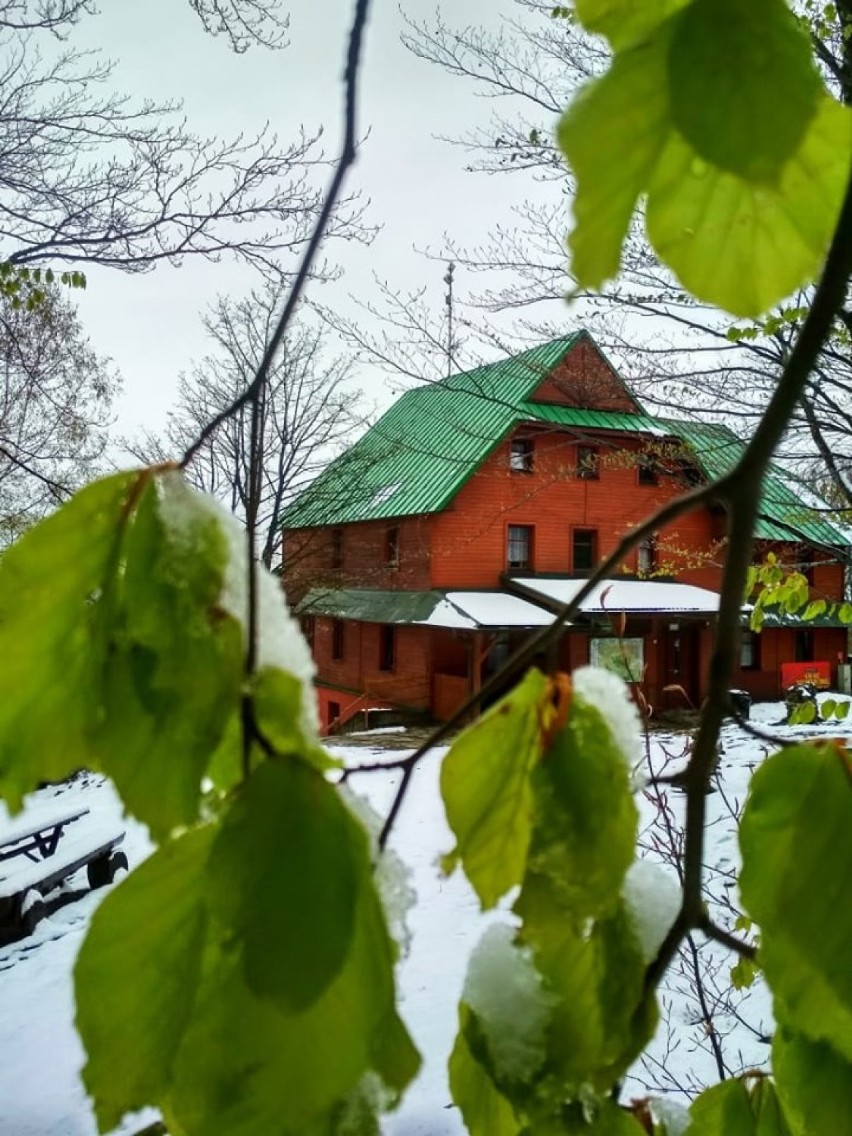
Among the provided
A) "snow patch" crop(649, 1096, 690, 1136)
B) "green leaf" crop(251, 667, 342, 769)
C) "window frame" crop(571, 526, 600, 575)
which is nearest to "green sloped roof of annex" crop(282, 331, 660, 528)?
"window frame" crop(571, 526, 600, 575)

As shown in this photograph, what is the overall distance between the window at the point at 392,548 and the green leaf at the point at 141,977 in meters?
9.54

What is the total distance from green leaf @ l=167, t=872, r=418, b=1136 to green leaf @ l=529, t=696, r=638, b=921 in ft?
0.26

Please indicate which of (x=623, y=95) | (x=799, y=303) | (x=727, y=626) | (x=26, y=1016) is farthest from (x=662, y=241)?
(x=26, y=1016)

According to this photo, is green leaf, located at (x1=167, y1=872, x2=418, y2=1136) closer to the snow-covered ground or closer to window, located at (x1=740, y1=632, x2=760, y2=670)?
the snow-covered ground

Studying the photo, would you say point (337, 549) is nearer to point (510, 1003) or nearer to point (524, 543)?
point (524, 543)

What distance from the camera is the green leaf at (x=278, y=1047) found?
10.2 inches

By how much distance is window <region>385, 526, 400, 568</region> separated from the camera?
9.93m

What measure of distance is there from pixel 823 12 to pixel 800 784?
141 inches

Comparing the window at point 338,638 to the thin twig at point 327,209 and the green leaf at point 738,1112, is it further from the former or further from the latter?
the thin twig at point 327,209

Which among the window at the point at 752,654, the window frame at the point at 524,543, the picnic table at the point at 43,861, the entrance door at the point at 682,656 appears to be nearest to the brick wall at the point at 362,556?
the window frame at the point at 524,543

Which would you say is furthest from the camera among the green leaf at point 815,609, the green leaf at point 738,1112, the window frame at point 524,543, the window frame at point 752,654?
the window frame at point 752,654

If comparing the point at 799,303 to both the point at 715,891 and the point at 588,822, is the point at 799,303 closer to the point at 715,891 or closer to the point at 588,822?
the point at 715,891

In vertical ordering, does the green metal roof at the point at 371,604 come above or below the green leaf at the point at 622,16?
below

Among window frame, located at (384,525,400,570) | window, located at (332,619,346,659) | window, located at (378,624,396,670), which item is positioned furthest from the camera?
window, located at (332,619,346,659)
